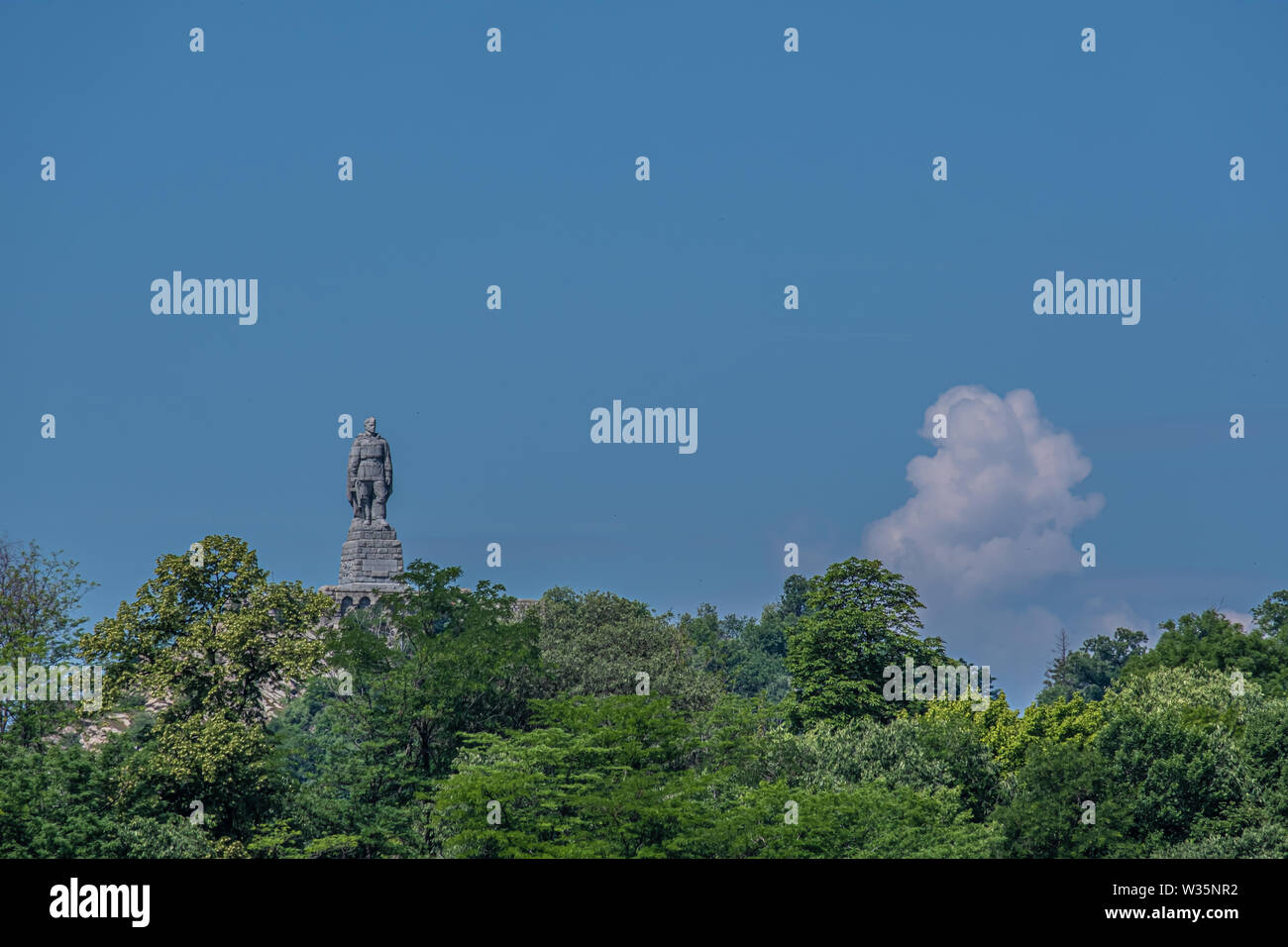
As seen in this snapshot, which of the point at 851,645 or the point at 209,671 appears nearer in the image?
the point at 209,671

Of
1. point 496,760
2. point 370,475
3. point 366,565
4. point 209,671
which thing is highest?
point 370,475

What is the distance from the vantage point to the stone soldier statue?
362 feet

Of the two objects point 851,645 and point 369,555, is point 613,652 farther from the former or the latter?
point 369,555

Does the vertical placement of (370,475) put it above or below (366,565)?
above

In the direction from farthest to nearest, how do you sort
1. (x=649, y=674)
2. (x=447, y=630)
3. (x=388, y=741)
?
(x=649, y=674) → (x=447, y=630) → (x=388, y=741)

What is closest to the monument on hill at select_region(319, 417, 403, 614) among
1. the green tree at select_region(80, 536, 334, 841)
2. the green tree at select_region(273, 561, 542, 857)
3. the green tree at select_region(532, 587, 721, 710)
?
the green tree at select_region(532, 587, 721, 710)

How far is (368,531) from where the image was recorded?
11050 cm

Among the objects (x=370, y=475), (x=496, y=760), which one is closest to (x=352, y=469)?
(x=370, y=475)

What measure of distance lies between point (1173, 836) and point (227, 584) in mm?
34336

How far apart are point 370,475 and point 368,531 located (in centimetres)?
412

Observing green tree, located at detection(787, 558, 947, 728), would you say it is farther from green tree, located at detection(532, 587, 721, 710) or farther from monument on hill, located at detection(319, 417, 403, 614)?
monument on hill, located at detection(319, 417, 403, 614)
